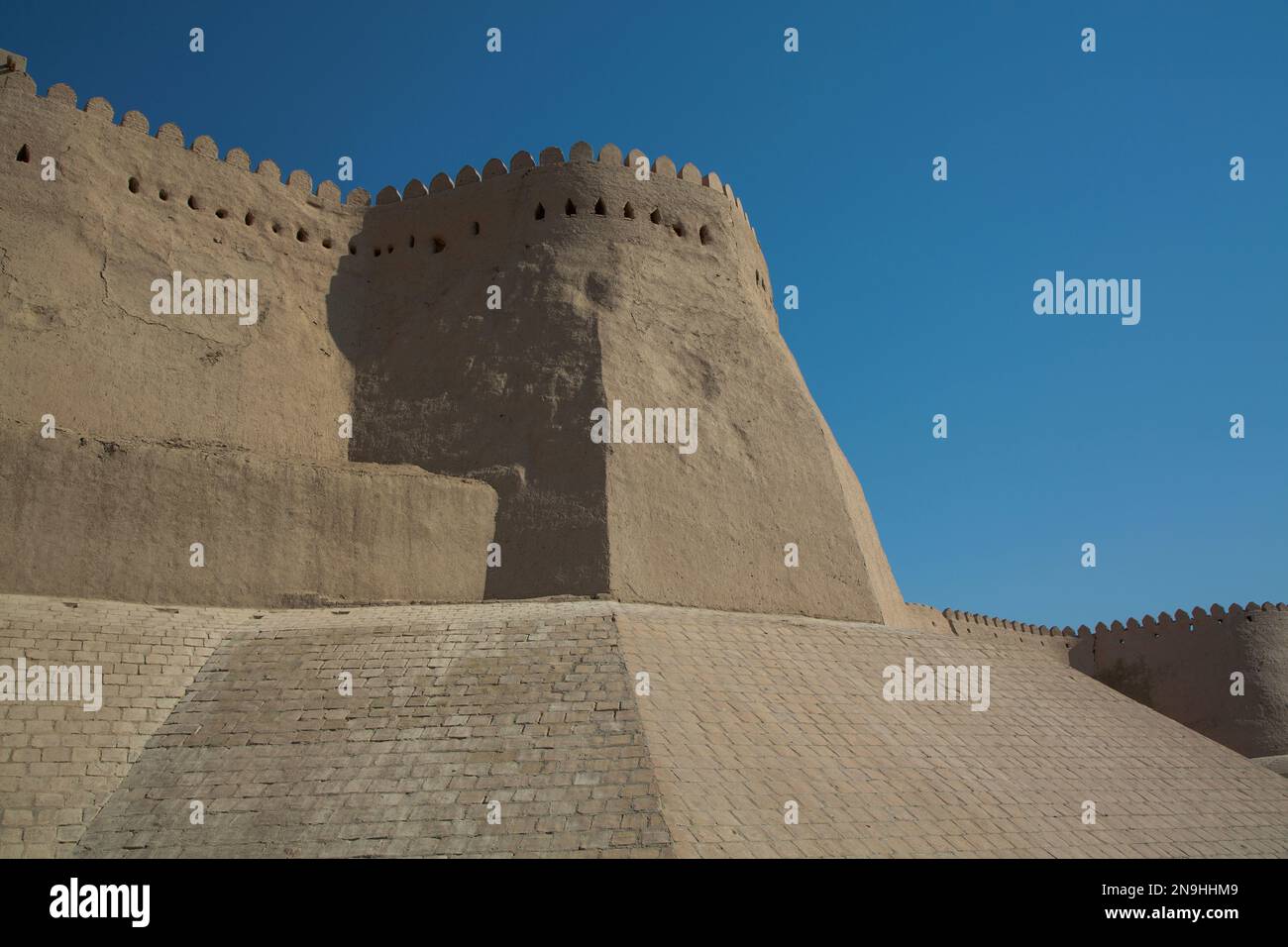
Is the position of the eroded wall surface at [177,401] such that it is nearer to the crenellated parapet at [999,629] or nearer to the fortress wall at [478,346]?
the fortress wall at [478,346]

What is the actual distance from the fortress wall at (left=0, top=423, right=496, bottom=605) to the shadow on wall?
2.31ft

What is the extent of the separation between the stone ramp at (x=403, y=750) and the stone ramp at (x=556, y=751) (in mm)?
24

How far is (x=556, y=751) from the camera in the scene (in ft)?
33.4

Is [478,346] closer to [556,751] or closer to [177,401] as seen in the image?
[177,401]

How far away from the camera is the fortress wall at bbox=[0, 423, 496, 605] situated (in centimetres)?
1272

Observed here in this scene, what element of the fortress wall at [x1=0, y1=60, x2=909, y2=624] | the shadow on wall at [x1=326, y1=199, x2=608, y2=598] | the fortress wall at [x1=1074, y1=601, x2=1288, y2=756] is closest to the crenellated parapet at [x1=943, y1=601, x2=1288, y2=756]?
the fortress wall at [x1=1074, y1=601, x2=1288, y2=756]

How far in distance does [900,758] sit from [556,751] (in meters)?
3.69

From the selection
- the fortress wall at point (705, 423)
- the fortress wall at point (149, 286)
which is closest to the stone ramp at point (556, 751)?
the fortress wall at point (705, 423)

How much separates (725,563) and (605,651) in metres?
4.03

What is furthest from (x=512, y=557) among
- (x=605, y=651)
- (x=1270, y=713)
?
(x=1270, y=713)

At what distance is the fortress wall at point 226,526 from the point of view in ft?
41.7

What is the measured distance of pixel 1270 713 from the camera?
2339 cm

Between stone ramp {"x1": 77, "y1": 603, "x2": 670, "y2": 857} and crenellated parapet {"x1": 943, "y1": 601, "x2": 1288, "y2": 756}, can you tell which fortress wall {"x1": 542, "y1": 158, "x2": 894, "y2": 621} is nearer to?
stone ramp {"x1": 77, "y1": 603, "x2": 670, "y2": 857}

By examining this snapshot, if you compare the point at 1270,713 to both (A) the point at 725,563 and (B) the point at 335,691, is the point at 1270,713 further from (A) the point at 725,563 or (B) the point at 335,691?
(B) the point at 335,691
